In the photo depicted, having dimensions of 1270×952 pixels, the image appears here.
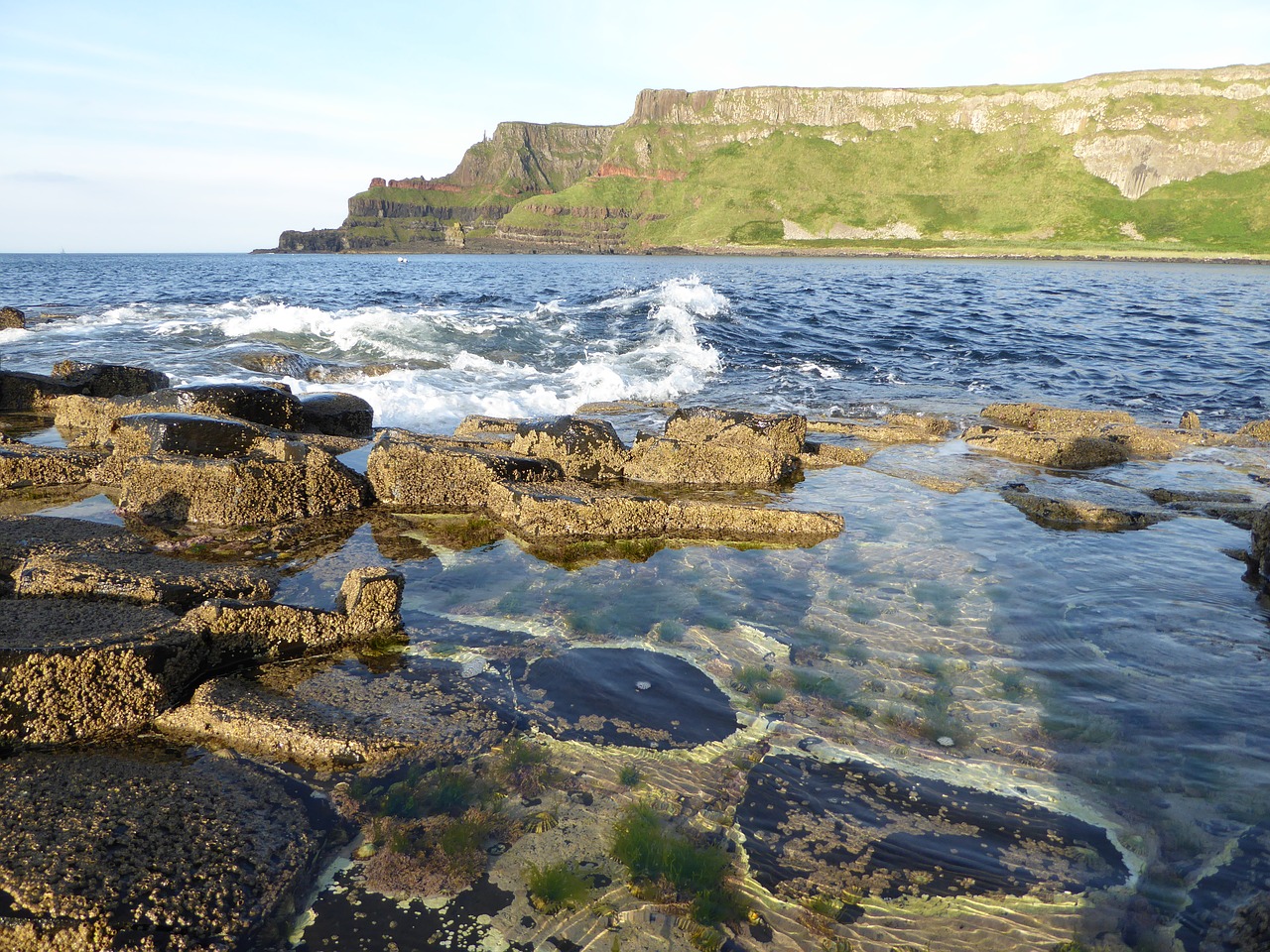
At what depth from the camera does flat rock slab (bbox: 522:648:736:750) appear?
11.9 feet

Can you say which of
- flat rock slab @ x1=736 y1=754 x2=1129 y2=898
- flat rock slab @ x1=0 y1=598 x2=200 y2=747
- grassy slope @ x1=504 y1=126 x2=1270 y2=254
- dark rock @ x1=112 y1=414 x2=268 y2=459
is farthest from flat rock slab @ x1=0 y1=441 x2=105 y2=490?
grassy slope @ x1=504 y1=126 x2=1270 y2=254

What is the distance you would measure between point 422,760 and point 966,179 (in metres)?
185

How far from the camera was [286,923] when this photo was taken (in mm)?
2428

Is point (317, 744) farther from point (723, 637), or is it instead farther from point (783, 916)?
point (723, 637)

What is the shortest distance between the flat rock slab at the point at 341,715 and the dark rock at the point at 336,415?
6099 mm

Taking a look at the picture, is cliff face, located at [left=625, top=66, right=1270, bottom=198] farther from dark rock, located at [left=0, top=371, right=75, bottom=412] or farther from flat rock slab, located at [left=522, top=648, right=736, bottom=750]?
flat rock slab, located at [left=522, top=648, right=736, bottom=750]

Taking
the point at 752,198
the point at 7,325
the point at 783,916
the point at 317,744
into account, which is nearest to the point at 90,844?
the point at 317,744

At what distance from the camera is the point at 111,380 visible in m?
11.5

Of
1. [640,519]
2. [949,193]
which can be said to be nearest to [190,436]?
[640,519]

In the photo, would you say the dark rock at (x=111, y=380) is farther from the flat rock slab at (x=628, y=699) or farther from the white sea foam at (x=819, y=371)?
the white sea foam at (x=819, y=371)

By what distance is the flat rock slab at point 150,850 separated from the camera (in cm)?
221

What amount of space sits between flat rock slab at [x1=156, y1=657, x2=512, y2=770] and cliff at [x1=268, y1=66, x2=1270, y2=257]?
135960 millimetres

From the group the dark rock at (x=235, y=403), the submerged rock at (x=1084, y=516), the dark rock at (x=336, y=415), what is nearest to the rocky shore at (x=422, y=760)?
the submerged rock at (x=1084, y=516)

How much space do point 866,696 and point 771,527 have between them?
249 cm
